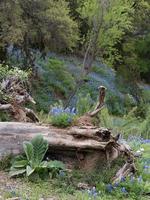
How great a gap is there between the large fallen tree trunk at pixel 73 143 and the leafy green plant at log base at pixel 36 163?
194mm

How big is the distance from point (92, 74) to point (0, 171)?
70.0ft

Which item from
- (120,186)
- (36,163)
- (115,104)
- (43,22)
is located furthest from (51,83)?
(120,186)

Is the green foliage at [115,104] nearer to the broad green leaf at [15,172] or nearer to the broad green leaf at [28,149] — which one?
the broad green leaf at [28,149]

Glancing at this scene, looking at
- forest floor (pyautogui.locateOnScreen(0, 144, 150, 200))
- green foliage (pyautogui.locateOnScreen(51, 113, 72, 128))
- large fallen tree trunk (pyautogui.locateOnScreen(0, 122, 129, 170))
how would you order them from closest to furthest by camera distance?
1. forest floor (pyautogui.locateOnScreen(0, 144, 150, 200))
2. large fallen tree trunk (pyautogui.locateOnScreen(0, 122, 129, 170))
3. green foliage (pyautogui.locateOnScreen(51, 113, 72, 128))

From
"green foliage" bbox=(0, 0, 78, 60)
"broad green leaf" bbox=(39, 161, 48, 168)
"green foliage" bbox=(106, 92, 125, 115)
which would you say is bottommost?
"green foliage" bbox=(106, 92, 125, 115)

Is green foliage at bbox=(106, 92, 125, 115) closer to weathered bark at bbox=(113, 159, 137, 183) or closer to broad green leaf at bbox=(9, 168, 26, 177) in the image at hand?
weathered bark at bbox=(113, 159, 137, 183)

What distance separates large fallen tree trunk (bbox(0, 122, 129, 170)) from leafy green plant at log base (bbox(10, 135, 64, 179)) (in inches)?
7.6

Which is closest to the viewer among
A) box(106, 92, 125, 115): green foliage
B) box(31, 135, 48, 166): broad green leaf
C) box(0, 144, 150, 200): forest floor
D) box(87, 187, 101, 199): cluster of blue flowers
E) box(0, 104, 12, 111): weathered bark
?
box(0, 144, 150, 200): forest floor

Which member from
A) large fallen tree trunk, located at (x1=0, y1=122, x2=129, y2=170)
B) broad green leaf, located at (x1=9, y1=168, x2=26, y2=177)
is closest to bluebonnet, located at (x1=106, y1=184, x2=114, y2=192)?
large fallen tree trunk, located at (x1=0, y1=122, x2=129, y2=170)

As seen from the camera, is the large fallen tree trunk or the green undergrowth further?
the green undergrowth

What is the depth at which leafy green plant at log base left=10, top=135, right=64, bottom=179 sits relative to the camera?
235 inches

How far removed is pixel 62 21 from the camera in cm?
1809

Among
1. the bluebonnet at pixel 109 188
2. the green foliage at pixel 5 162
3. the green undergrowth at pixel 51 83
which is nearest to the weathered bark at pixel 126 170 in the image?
the bluebonnet at pixel 109 188

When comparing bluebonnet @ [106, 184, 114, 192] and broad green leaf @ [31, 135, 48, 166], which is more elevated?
broad green leaf @ [31, 135, 48, 166]
